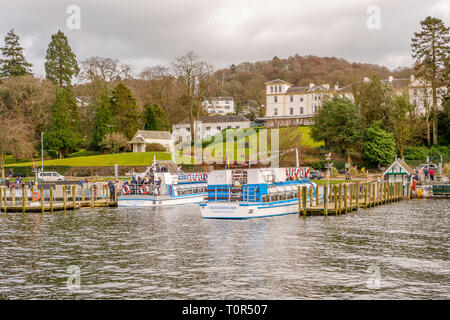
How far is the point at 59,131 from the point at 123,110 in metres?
14.4

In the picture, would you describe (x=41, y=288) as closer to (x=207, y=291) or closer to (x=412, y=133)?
(x=207, y=291)

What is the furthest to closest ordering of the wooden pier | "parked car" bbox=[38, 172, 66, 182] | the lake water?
"parked car" bbox=[38, 172, 66, 182] → the wooden pier → the lake water

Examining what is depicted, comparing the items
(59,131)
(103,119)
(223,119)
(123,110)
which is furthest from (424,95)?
(59,131)

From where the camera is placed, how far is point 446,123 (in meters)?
79.2

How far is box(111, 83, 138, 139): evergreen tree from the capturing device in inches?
4151

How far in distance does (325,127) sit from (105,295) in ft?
222

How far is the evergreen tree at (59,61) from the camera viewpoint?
4663 inches

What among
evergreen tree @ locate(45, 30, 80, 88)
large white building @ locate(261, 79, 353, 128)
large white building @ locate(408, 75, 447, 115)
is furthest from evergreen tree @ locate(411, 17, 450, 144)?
evergreen tree @ locate(45, 30, 80, 88)

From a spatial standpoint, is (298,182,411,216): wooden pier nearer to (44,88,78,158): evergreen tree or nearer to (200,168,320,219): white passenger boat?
(200,168,320,219): white passenger boat

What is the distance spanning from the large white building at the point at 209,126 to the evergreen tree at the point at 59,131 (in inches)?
1103

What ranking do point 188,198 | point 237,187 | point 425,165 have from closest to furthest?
point 237,187 → point 188,198 → point 425,165

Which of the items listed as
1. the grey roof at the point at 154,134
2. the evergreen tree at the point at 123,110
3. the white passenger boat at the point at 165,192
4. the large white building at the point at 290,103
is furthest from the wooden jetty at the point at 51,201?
the large white building at the point at 290,103

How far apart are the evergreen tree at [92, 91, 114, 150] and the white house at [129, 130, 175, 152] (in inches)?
255

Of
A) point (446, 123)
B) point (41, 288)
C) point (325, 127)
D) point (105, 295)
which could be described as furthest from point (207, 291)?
point (446, 123)
